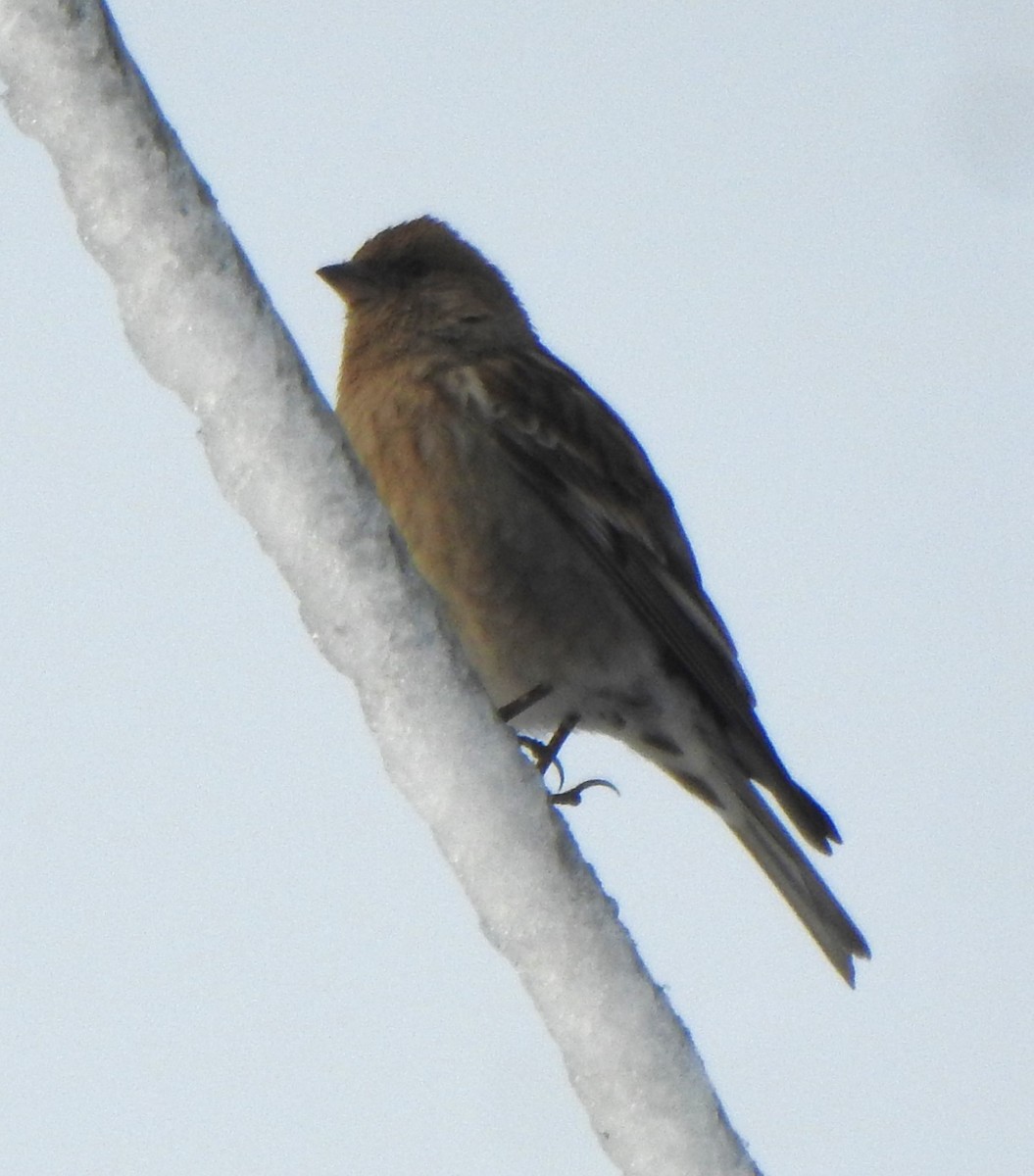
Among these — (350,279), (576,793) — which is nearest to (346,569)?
(576,793)

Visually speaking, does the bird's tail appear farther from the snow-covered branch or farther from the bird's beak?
the snow-covered branch

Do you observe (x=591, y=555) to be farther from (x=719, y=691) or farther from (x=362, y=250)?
(x=362, y=250)

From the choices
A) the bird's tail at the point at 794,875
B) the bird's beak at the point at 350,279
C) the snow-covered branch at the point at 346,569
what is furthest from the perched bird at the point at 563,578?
the snow-covered branch at the point at 346,569

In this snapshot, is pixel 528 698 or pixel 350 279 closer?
pixel 528 698

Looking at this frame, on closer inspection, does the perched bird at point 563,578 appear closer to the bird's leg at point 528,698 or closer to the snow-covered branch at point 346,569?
the bird's leg at point 528,698

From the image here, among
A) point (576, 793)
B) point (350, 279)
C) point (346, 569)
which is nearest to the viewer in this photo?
point (346, 569)

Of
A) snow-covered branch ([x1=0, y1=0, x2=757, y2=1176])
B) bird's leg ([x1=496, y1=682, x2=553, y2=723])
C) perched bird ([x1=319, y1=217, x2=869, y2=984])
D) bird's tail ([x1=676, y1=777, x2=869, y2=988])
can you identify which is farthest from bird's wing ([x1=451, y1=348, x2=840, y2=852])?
snow-covered branch ([x1=0, y1=0, x2=757, y2=1176])

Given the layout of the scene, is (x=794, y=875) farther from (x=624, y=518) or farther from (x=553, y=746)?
(x=624, y=518)
